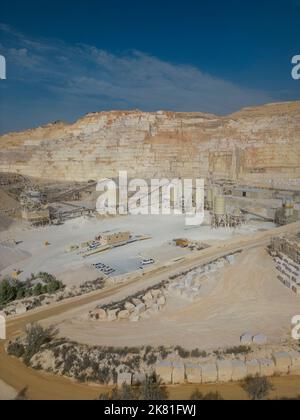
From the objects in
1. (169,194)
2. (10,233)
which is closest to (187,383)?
(10,233)

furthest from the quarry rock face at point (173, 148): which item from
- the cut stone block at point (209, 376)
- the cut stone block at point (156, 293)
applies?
the cut stone block at point (209, 376)

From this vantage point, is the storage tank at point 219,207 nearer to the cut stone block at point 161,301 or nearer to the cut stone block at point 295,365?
the cut stone block at point 161,301

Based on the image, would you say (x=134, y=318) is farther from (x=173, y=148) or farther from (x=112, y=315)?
(x=173, y=148)

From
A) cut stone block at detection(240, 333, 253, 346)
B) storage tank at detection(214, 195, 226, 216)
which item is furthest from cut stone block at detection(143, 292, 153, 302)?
storage tank at detection(214, 195, 226, 216)

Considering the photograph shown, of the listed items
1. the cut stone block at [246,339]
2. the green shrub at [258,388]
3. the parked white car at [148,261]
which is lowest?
the green shrub at [258,388]

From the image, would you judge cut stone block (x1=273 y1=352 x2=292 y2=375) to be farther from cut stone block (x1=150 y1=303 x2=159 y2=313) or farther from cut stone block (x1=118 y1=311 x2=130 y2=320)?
cut stone block (x1=118 y1=311 x2=130 y2=320)
